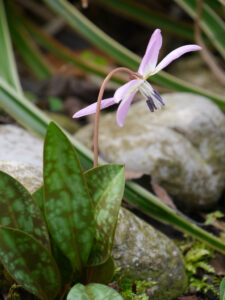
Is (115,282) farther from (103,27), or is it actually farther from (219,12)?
(103,27)

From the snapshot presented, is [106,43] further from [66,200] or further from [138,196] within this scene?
[66,200]

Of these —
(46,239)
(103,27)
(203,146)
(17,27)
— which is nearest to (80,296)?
(46,239)

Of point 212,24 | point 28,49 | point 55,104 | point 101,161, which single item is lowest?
point 55,104

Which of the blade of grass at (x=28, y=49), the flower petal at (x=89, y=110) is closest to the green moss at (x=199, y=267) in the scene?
the flower petal at (x=89, y=110)

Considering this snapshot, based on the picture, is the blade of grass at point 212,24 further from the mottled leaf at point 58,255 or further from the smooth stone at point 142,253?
the mottled leaf at point 58,255

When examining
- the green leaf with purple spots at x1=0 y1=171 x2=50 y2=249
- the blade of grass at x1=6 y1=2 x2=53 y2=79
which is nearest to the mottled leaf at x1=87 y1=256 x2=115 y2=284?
the green leaf with purple spots at x1=0 y1=171 x2=50 y2=249

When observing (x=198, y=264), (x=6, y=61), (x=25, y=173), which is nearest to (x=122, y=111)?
(x=25, y=173)

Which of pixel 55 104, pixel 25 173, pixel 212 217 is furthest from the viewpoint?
pixel 55 104
